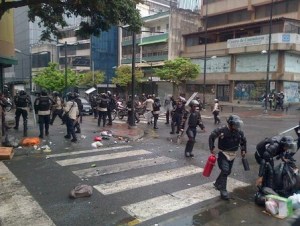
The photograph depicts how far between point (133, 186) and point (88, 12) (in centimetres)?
634

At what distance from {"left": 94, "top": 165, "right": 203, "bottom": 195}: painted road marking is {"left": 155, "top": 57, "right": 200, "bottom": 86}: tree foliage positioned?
99.0 ft

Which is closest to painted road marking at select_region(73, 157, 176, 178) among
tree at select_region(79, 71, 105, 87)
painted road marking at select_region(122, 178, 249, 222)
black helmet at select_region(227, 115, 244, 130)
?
painted road marking at select_region(122, 178, 249, 222)

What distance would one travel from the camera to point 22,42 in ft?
293

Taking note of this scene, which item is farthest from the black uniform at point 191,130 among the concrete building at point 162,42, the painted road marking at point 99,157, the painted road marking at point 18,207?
the concrete building at point 162,42

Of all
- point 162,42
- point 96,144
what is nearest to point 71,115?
point 96,144

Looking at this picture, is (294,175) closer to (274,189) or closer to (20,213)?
(274,189)

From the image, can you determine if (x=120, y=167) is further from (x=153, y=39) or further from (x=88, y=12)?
(x=153, y=39)

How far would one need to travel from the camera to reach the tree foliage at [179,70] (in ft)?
124

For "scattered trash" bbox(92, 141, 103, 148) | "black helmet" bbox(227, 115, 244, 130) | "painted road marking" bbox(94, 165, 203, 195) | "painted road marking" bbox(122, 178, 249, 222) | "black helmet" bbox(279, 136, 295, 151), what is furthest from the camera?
"scattered trash" bbox(92, 141, 103, 148)

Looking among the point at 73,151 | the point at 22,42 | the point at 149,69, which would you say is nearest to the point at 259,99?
the point at 149,69

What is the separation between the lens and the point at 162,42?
156 feet

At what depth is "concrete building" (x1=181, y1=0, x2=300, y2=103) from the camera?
31406mm

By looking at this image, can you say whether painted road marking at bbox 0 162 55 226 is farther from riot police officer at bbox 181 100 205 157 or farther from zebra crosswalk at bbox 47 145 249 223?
riot police officer at bbox 181 100 205 157

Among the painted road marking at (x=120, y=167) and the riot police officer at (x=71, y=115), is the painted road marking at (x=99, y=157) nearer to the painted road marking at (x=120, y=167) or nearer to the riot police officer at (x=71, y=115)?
the painted road marking at (x=120, y=167)
